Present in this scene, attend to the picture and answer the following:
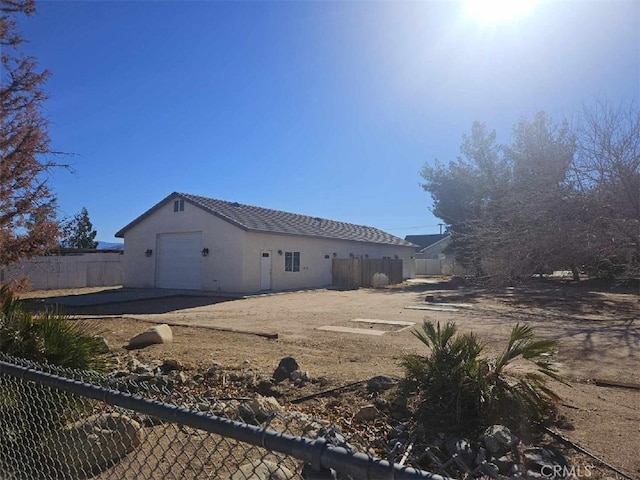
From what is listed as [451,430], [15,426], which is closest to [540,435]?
[451,430]

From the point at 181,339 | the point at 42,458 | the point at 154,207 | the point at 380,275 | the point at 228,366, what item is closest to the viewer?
the point at 42,458

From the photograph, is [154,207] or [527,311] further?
[154,207]

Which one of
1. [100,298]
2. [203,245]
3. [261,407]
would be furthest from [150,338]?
[203,245]

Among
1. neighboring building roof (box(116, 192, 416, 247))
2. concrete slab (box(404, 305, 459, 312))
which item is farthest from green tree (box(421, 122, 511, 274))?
concrete slab (box(404, 305, 459, 312))

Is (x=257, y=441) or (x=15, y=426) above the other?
(x=257, y=441)

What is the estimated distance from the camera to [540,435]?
14.1 ft

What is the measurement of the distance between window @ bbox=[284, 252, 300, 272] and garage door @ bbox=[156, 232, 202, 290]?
16.1ft

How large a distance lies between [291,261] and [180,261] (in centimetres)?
626

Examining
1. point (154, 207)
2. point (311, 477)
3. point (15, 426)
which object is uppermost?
point (154, 207)

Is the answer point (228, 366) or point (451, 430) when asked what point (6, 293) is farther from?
point (451, 430)

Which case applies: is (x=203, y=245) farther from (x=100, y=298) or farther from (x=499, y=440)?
(x=499, y=440)

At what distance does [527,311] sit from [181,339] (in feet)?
40.1

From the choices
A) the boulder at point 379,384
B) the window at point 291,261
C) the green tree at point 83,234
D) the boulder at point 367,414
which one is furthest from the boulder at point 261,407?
the green tree at point 83,234

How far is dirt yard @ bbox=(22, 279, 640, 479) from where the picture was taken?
5207 mm
